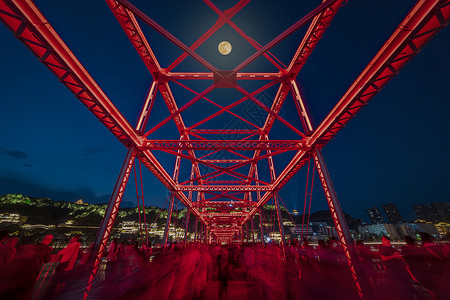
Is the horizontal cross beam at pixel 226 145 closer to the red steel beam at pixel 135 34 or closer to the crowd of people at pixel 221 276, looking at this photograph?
the red steel beam at pixel 135 34

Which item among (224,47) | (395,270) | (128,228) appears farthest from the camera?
(128,228)

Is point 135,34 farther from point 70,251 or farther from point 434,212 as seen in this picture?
point 434,212

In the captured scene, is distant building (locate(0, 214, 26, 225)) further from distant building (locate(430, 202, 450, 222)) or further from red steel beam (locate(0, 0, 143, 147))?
distant building (locate(430, 202, 450, 222))

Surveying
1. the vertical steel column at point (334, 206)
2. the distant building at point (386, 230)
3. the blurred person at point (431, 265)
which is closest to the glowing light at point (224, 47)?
the vertical steel column at point (334, 206)

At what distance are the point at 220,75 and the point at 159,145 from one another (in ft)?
16.4

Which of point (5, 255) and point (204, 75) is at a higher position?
point (204, 75)

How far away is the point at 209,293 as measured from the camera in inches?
264

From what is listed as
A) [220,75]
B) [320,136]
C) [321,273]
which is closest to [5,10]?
[220,75]

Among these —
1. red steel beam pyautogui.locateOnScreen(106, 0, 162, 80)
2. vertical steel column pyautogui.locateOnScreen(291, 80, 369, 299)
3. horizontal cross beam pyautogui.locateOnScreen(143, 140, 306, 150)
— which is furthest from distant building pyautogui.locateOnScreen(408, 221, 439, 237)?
red steel beam pyautogui.locateOnScreen(106, 0, 162, 80)

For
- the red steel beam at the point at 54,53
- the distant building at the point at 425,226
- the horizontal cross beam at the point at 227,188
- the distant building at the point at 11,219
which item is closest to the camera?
the red steel beam at the point at 54,53

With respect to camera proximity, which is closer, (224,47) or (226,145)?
(224,47)

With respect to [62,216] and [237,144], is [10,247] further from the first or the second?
[62,216]

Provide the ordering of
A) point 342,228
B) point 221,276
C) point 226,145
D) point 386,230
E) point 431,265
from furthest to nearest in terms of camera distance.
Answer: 1. point 386,230
2. point 226,145
3. point 342,228
4. point 221,276
5. point 431,265

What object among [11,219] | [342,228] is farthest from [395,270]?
[11,219]
